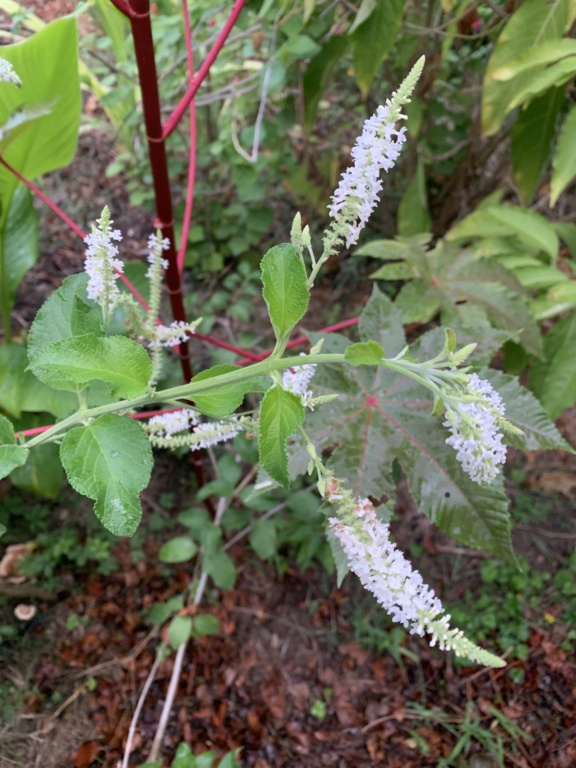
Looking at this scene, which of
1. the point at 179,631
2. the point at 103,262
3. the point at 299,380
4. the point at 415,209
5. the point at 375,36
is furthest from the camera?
the point at 415,209

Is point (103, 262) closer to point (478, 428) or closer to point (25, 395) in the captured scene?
point (478, 428)

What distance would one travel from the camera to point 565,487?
198cm

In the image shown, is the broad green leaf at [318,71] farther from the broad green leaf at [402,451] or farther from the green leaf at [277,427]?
the green leaf at [277,427]

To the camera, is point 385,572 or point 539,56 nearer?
point 385,572

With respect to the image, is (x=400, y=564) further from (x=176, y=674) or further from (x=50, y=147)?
(x=50, y=147)

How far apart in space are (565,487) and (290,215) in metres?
1.61

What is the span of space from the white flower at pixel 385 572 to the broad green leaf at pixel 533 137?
53.6 inches

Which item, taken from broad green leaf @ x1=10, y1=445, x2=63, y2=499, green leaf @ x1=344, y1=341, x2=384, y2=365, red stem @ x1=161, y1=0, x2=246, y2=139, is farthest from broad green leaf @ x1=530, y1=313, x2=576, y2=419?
broad green leaf @ x1=10, y1=445, x2=63, y2=499

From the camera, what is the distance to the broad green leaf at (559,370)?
1308mm

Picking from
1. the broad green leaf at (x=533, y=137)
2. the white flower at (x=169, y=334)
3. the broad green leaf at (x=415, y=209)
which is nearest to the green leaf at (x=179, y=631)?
the white flower at (x=169, y=334)

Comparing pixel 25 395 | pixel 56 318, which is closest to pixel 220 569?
pixel 25 395

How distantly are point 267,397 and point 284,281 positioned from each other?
13 centimetres

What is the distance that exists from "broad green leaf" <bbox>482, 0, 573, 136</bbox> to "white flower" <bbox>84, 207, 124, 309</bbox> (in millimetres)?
989

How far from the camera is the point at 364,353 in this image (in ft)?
1.93
